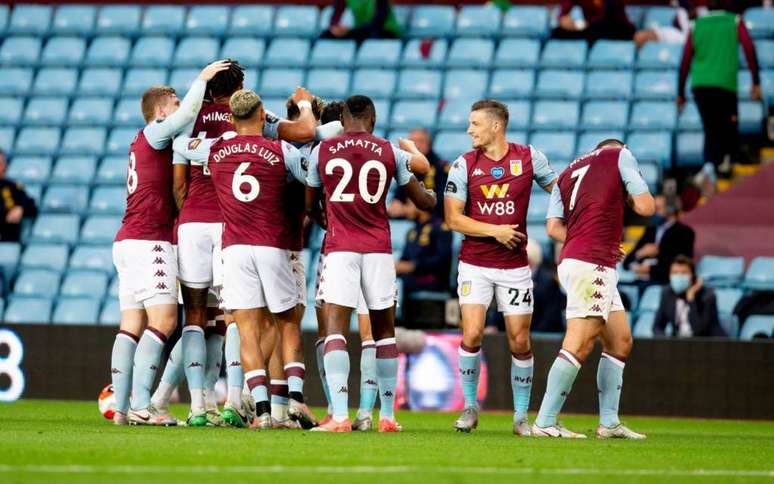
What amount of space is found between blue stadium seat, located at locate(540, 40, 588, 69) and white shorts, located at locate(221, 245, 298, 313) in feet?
33.0

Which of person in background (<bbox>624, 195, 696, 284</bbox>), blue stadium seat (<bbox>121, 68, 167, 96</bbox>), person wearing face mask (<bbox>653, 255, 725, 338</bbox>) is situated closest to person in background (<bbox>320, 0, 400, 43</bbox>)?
blue stadium seat (<bbox>121, 68, 167, 96</bbox>)

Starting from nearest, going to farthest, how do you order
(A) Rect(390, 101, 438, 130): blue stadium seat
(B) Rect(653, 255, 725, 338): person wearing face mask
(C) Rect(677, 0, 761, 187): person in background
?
(B) Rect(653, 255, 725, 338): person wearing face mask, (C) Rect(677, 0, 761, 187): person in background, (A) Rect(390, 101, 438, 130): blue stadium seat

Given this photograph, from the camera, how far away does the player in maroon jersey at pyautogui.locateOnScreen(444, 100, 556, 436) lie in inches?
403

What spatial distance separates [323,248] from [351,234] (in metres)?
0.44

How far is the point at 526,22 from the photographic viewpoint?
20266mm

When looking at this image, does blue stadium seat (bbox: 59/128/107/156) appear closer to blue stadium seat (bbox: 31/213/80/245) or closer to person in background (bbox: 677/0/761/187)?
blue stadium seat (bbox: 31/213/80/245)

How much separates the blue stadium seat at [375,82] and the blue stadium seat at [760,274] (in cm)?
555

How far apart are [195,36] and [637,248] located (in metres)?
8.25

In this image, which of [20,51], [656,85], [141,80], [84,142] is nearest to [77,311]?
[84,142]

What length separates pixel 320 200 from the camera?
418 inches

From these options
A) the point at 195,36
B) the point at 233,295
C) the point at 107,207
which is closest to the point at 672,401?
the point at 233,295

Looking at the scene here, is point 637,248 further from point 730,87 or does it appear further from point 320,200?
point 320,200

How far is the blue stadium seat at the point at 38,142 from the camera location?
19.9 m

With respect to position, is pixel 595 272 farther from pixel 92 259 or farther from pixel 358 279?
pixel 92 259
